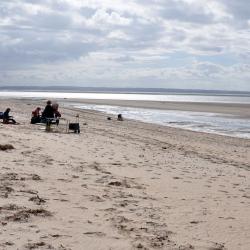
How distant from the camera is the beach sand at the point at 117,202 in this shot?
5.89 meters

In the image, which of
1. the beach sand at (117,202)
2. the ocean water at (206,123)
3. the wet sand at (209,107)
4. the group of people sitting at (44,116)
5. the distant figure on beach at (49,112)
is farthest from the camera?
the wet sand at (209,107)

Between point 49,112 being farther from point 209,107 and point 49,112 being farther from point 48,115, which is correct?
point 209,107

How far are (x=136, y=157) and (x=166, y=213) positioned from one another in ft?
20.0

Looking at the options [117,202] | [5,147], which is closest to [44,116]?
[5,147]

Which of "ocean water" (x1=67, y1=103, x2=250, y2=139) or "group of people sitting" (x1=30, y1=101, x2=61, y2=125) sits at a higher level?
"group of people sitting" (x1=30, y1=101, x2=61, y2=125)

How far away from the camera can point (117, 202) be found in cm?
773

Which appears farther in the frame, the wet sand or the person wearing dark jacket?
the wet sand

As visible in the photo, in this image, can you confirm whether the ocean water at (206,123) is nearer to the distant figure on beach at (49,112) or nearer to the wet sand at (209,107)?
the wet sand at (209,107)

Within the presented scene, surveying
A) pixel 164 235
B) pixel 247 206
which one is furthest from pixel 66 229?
pixel 247 206

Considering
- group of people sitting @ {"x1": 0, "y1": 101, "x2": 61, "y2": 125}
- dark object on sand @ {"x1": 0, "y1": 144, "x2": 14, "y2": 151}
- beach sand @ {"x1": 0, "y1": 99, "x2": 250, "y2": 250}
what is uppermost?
group of people sitting @ {"x1": 0, "y1": 101, "x2": 61, "y2": 125}

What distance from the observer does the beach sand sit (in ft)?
19.3

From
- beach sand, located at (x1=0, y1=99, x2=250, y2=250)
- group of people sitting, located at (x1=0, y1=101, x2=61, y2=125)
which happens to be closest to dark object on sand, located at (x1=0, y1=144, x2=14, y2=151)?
beach sand, located at (x1=0, y1=99, x2=250, y2=250)

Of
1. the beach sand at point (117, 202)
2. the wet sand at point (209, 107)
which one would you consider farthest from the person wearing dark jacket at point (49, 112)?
the wet sand at point (209, 107)

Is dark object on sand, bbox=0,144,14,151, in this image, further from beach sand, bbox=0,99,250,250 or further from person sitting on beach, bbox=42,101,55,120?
person sitting on beach, bbox=42,101,55,120
